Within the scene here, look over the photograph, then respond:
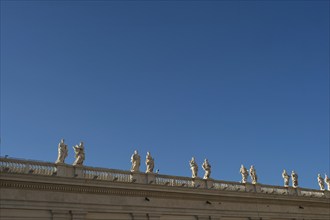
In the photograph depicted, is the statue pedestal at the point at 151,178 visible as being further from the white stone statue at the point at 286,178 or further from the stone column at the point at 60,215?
the white stone statue at the point at 286,178

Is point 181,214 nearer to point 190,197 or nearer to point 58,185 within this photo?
point 190,197

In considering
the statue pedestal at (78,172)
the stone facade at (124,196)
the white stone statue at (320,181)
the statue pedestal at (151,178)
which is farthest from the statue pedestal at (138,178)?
the white stone statue at (320,181)

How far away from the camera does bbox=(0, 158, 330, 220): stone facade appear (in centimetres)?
2572

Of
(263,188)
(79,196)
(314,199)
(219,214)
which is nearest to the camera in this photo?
(79,196)

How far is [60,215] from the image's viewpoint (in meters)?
26.6

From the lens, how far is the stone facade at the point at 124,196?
84.4 ft

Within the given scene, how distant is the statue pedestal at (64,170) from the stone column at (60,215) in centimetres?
238

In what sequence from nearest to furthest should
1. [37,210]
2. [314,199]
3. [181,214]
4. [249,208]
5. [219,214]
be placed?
[37,210]
[181,214]
[219,214]
[249,208]
[314,199]

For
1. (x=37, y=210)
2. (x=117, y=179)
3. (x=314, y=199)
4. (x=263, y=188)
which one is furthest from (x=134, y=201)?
(x=314, y=199)

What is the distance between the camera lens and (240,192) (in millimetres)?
36719

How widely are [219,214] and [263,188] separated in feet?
23.4

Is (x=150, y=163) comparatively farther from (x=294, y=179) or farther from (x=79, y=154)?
(x=294, y=179)

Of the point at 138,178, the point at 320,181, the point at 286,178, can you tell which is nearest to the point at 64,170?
the point at 138,178

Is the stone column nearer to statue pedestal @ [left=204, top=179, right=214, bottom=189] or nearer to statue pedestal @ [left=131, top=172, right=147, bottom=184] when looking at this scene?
statue pedestal @ [left=131, top=172, right=147, bottom=184]
